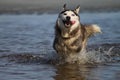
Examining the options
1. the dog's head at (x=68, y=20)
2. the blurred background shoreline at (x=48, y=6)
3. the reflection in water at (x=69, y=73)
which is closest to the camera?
the reflection in water at (x=69, y=73)

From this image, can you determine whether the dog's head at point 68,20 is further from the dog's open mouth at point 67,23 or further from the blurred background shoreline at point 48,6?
the blurred background shoreline at point 48,6

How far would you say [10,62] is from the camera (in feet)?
35.1

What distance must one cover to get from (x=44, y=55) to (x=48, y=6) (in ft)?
47.7

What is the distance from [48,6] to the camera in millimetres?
26016

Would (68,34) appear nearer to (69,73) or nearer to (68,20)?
(68,20)

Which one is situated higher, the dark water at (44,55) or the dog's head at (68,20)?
the dog's head at (68,20)

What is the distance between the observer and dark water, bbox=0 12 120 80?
907cm

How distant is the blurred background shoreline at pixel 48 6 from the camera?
80.5ft

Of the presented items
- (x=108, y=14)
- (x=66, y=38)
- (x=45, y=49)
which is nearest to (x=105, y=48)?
(x=45, y=49)

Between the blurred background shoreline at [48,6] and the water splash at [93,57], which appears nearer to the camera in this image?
the water splash at [93,57]

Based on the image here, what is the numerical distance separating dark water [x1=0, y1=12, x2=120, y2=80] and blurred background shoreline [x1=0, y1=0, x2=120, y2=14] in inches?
213

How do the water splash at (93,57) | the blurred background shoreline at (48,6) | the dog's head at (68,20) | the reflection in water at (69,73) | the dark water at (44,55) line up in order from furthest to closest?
the blurred background shoreline at (48,6)
the water splash at (93,57)
the dog's head at (68,20)
the dark water at (44,55)
the reflection in water at (69,73)

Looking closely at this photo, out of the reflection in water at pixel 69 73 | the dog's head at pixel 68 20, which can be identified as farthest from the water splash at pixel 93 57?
the dog's head at pixel 68 20

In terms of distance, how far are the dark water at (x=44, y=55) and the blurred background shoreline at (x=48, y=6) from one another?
542 centimetres
